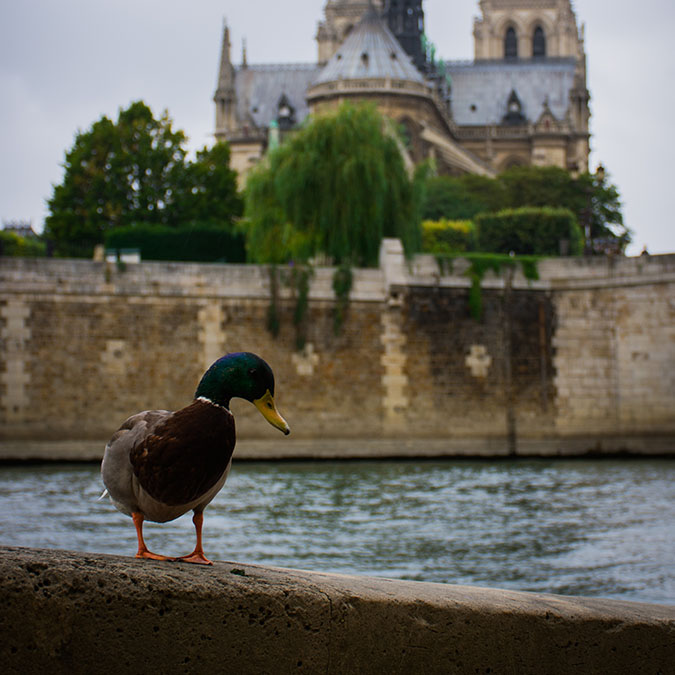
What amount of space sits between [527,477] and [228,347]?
655cm

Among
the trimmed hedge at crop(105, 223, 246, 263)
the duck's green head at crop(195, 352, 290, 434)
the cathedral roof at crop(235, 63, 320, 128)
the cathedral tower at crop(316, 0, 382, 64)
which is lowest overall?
the duck's green head at crop(195, 352, 290, 434)

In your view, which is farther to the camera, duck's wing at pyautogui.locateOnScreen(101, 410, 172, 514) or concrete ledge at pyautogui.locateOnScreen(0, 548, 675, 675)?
duck's wing at pyautogui.locateOnScreen(101, 410, 172, 514)

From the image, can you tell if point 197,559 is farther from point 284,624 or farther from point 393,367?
point 393,367

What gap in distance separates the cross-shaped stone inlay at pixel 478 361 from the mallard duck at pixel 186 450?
21346 mm

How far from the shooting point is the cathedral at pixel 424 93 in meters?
65.0

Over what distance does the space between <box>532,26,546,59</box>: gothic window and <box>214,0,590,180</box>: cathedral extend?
1160 millimetres

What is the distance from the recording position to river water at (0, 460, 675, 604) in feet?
39.2

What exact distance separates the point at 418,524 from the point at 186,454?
11742 millimetres

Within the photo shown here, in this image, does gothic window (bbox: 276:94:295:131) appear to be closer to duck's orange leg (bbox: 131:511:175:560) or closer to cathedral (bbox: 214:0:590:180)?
cathedral (bbox: 214:0:590:180)

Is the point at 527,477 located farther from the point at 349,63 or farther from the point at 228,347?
the point at 349,63

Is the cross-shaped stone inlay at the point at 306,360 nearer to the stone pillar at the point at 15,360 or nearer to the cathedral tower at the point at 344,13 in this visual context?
the stone pillar at the point at 15,360

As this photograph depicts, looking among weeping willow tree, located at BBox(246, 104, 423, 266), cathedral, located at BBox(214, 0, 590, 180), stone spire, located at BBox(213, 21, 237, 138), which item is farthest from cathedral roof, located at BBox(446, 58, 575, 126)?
weeping willow tree, located at BBox(246, 104, 423, 266)

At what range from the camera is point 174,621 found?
3.27 metres

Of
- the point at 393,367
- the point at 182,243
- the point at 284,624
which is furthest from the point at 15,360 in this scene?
the point at 284,624
